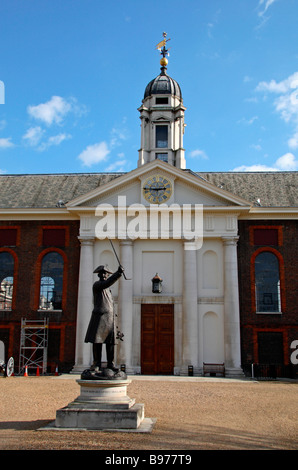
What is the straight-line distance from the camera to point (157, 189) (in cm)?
2911

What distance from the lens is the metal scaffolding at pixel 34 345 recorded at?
90.8ft

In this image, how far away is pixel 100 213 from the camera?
28.9 metres

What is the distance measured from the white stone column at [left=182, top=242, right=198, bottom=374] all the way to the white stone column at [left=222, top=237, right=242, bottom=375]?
1.70 m

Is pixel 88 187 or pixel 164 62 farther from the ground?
pixel 164 62

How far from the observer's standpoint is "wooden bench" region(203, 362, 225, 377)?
87.0ft

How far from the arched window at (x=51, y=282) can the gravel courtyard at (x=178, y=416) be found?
612cm

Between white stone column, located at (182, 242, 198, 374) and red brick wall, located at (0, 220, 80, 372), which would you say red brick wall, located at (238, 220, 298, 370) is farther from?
red brick wall, located at (0, 220, 80, 372)

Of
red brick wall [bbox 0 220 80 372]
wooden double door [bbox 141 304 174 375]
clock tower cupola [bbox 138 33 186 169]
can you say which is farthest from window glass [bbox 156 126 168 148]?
wooden double door [bbox 141 304 174 375]

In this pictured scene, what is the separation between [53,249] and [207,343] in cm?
1063

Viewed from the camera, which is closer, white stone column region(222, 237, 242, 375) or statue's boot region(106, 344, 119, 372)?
statue's boot region(106, 344, 119, 372)

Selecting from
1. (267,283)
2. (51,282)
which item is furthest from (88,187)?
(267,283)

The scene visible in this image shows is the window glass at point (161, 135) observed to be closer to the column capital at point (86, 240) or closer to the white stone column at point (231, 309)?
the column capital at point (86, 240)

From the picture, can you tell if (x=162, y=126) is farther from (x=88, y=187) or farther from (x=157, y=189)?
(x=157, y=189)

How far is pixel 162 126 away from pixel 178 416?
2473 centimetres
